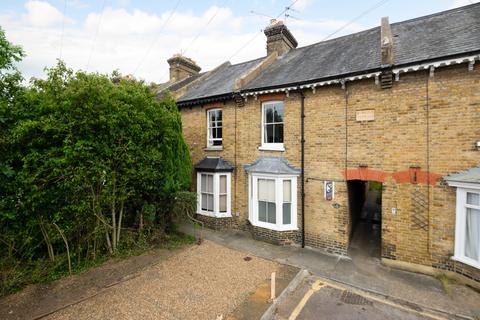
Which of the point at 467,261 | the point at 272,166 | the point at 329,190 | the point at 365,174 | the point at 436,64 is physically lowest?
the point at 467,261

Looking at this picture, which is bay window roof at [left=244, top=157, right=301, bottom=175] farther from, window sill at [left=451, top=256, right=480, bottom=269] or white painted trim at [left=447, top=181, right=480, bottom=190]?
window sill at [left=451, top=256, right=480, bottom=269]

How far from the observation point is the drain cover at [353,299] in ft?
18.7

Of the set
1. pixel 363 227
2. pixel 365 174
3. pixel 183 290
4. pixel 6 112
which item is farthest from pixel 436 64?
pixel 6 112

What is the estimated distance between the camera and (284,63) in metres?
11.7

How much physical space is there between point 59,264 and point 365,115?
33.8ft

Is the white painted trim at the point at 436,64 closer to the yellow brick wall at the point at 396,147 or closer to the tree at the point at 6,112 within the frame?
the yellow brick wall at the point at 396,147

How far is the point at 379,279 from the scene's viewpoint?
263 inches

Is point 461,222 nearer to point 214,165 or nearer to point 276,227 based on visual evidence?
point 276,227

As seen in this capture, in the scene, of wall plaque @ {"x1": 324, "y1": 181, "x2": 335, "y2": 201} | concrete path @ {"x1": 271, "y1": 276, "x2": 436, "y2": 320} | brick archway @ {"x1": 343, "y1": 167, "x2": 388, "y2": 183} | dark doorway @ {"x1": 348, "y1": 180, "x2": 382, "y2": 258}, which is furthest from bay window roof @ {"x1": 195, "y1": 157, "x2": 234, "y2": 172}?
concrete path @ {"x1": 271, "y1": 276, "x2": 436, "y2": 320}

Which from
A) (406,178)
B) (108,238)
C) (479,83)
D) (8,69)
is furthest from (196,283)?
(479,83)

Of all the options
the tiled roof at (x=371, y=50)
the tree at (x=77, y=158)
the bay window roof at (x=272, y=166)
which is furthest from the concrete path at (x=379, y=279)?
the tiled roof at (x=371, y=50)

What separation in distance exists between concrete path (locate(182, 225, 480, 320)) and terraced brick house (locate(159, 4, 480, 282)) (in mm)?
464

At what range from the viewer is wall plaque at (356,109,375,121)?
7.60m

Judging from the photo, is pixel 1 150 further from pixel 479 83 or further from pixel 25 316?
pixel 479 83
